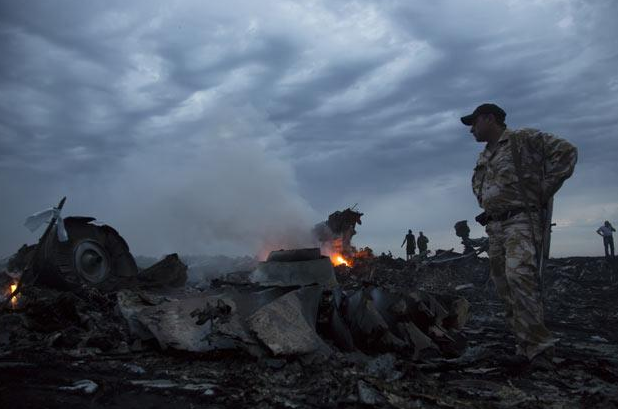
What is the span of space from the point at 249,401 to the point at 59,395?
1297 mm

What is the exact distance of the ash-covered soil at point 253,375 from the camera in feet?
9.16

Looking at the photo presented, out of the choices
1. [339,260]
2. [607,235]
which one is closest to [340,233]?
[339,260]

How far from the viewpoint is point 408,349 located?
166 inches

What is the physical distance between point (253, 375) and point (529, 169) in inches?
132

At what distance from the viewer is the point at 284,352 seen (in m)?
3.60

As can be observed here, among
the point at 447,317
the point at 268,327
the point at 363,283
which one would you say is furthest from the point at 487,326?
the point at 268,327

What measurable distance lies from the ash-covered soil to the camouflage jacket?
157 cm

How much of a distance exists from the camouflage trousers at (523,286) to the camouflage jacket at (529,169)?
0.67 ft

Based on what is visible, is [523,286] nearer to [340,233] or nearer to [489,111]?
[489,111]

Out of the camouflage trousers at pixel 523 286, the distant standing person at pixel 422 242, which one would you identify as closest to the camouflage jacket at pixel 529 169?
the camouflage trousers at pixel 523 286

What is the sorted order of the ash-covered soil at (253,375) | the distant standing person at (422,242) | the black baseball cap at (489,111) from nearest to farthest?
the ash-covered soil at (253,375), the black baseball cap at (489,111), the distant standing person at (422,242)

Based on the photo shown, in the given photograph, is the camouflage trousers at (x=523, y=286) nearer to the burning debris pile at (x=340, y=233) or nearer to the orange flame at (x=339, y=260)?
the orange flame at (x=339, y=260)

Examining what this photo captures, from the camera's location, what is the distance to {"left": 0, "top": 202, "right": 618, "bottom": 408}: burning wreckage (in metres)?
2.91

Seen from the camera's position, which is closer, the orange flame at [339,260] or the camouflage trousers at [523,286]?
the camouflage trousers at [523,286]
